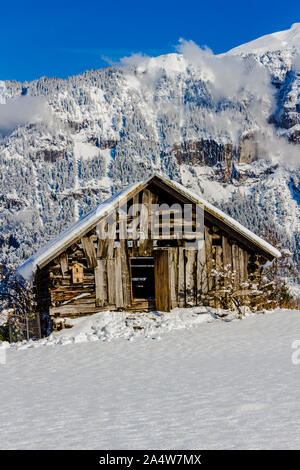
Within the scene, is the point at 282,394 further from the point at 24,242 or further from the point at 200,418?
the point at 24,242

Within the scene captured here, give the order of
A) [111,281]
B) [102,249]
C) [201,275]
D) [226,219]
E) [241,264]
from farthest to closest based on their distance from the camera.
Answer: [241,264]
[201,275]
[226,219]
[111,281]
[102,249]

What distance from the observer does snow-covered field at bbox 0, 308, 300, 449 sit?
4820 mm

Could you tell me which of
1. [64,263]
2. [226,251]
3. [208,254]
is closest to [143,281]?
[208,254]

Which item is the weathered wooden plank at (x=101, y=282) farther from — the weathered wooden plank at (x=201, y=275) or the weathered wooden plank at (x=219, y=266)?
the weathered wooden plank at (x=219, y=266)

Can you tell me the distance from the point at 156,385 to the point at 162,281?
685 centimetres

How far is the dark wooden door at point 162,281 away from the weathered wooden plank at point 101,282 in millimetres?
1742

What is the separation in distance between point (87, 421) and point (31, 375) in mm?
3971

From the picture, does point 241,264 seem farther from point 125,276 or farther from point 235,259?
point 125,276

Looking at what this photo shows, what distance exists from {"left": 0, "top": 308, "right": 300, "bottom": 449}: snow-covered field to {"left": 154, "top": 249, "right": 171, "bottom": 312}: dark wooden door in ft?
1.49

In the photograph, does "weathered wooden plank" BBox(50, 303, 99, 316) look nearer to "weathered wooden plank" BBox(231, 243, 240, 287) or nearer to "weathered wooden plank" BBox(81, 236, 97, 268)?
"weathered wooden plank" BBox(81, 236, 97, 268)

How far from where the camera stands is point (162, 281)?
1417 cm
